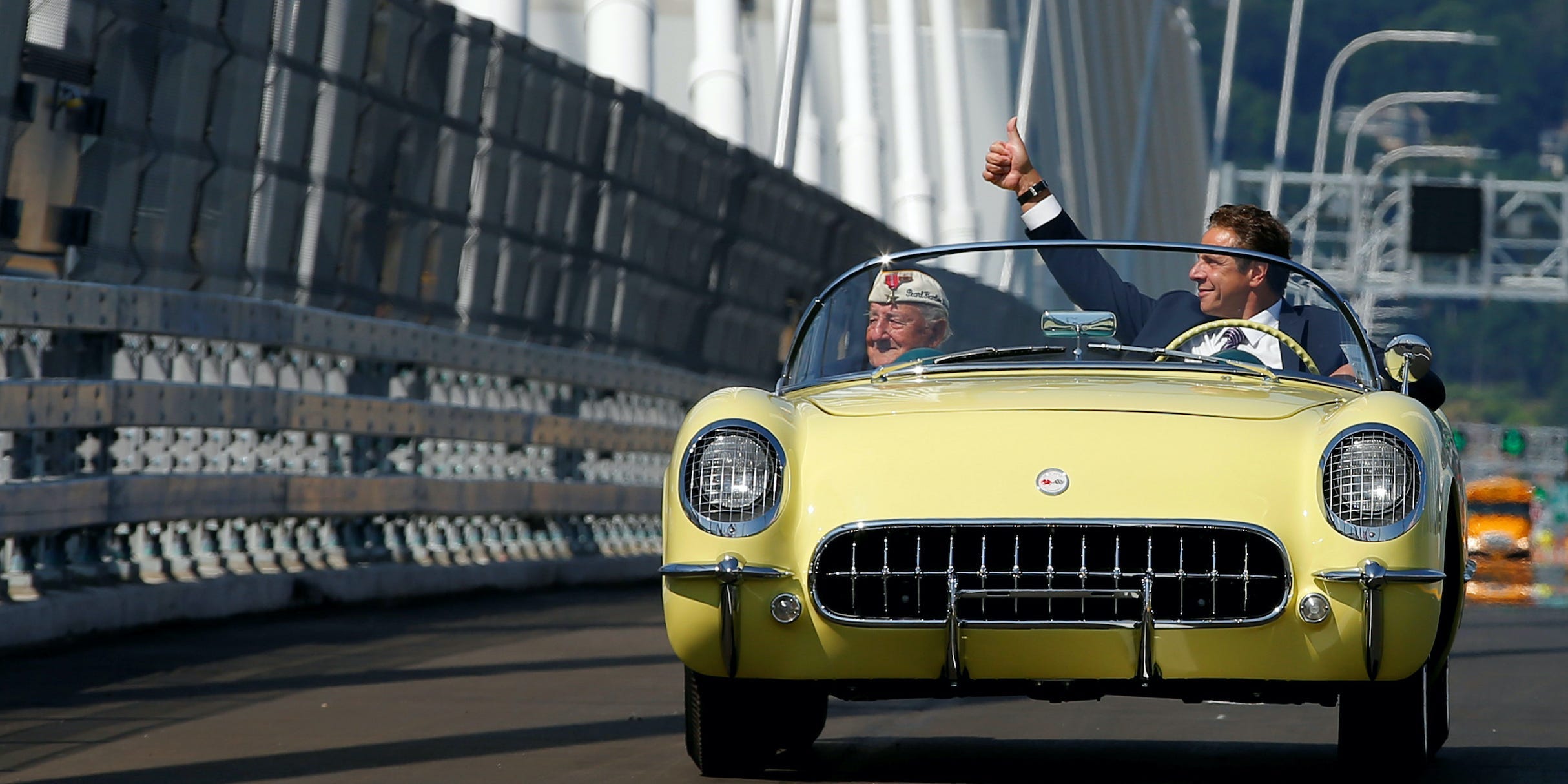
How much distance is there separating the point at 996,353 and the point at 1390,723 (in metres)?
1.45

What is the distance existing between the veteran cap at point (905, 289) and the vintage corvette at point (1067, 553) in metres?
0.94

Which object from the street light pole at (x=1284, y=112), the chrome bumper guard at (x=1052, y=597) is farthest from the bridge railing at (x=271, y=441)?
the street light pole at (x=1284, y=112)

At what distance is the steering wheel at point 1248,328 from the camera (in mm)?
7145

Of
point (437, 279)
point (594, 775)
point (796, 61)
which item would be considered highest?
point (796, 61)

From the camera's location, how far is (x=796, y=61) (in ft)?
78.0

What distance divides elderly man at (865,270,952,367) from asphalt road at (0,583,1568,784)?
3.25ft

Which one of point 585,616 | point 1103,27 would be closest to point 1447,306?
point 1103,27

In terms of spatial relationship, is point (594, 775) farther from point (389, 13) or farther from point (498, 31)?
point (498, 31)

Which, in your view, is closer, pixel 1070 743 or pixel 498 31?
pixel 1070 743

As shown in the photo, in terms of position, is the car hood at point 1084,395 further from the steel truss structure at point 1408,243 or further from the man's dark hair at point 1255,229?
the steel truss structure at point 1408,243

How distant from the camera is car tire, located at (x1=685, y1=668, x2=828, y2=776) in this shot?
6352 mm

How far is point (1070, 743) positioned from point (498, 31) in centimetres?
922

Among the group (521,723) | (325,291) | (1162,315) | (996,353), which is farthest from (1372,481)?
(325,291)

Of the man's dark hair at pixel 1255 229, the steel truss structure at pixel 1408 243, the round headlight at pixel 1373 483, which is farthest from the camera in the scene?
the steel truss structure at pixel 1408 243
